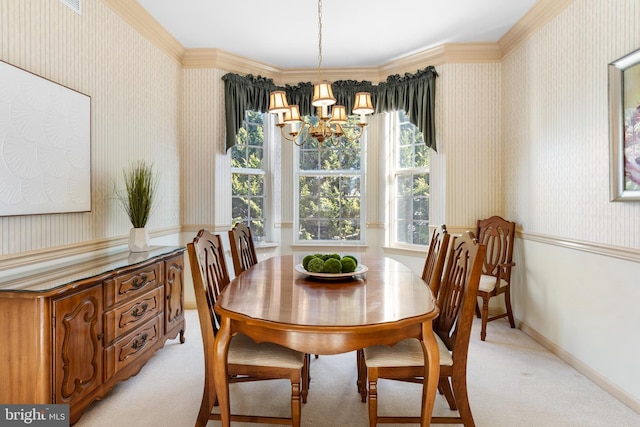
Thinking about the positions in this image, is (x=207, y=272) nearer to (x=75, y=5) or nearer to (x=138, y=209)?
(x=138, y=209)

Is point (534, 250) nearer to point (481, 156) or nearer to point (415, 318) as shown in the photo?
point (481, 156)

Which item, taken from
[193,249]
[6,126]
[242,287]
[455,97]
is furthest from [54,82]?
[455,97]

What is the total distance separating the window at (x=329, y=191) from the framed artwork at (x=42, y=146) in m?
2.56

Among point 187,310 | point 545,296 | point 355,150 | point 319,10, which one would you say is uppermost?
point 319,10

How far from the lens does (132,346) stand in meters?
2.44

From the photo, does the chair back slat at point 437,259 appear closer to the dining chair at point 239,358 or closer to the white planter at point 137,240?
the dining chair at point 239,358

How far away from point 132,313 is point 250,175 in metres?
2.42

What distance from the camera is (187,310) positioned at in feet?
13.4

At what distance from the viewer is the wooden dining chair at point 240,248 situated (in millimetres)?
2600

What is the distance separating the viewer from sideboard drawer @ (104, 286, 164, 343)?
2205mm

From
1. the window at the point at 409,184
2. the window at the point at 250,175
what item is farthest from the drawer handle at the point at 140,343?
the window at the point at 409,184

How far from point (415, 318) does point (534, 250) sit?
2.37 m

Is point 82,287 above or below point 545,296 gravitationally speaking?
above

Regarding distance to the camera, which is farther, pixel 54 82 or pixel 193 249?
pixel 54 82
